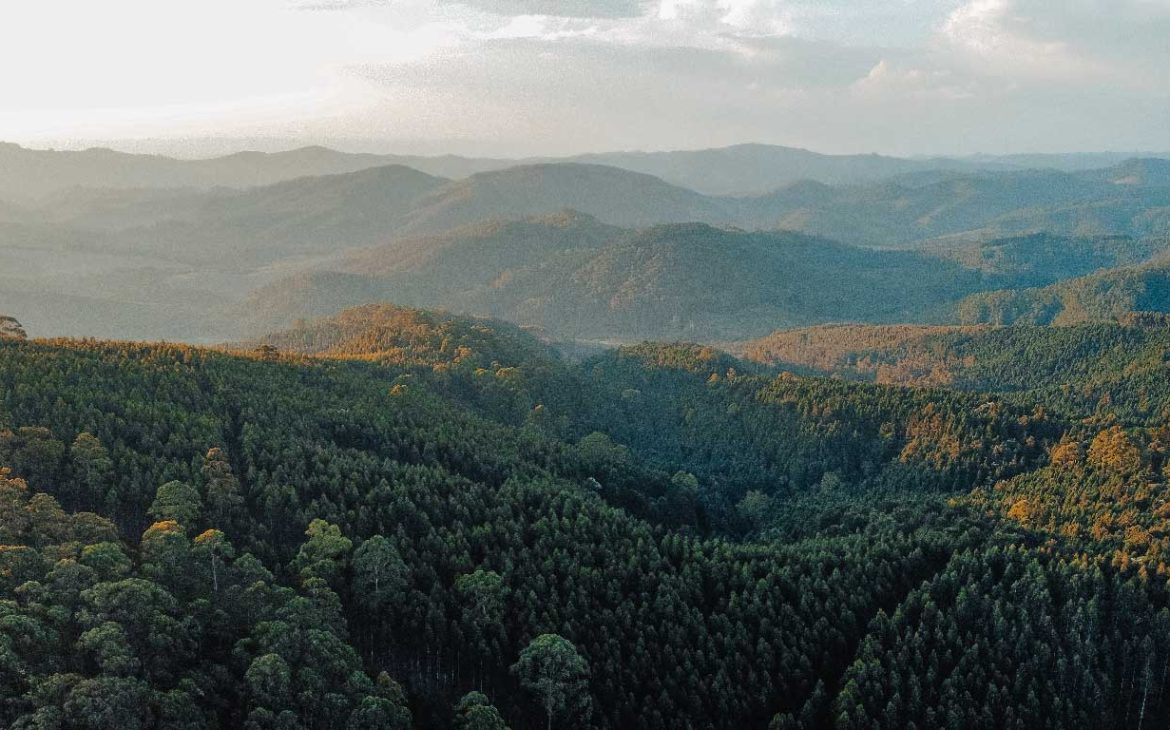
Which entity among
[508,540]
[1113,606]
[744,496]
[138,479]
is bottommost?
[744,496]

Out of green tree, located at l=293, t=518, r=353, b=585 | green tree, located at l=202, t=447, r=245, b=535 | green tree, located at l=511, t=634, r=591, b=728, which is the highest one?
green tree, located at l=202, t=447, r=245, b=535

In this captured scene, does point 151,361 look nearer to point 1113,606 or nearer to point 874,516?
point 874,516

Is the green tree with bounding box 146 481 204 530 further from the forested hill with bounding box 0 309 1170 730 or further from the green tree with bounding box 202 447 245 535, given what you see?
the green tree with bounding box 202 447 245 535

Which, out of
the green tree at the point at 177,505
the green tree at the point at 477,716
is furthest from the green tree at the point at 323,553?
the green tree at the point at 477,716

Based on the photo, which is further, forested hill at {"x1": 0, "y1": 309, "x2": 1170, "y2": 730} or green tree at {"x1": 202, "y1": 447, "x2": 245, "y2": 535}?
green tree at {"x1": 202, "y1": 447, "x2": 245, "y2": 535}

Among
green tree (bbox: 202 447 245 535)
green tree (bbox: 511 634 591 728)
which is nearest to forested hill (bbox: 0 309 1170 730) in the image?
green tree (bbox: 511 634 591 728)

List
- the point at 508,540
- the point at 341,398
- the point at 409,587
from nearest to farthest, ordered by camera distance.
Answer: the point at 409,587 → the point at 508,540 → the point at 341,398

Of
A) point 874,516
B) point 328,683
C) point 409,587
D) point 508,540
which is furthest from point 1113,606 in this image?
point 328,683

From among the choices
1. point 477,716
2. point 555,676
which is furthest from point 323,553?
point 555,676

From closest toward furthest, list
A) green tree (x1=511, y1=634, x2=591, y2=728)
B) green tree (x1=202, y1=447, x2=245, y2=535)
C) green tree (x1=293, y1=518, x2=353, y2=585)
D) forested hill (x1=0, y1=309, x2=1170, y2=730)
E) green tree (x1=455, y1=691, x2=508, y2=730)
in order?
forested hill (x1=0, y1=309, x2=1170, y2=730) → green tree (x1=455, y1=691, x2=508, y2=730) → green tree (x1=511, y1=634, x2=591, y2=728) → green tree (x1=293, y1=518, x2=353, y2=585) → green tree (x1=202, y1=447, x2=245, y2=535)
